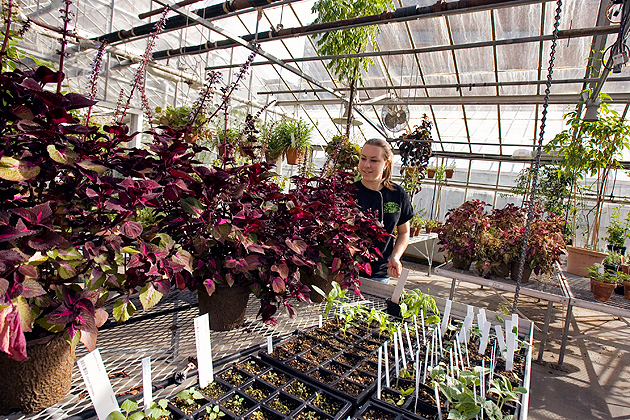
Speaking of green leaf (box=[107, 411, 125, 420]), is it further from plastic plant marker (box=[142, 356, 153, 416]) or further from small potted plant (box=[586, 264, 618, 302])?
small potted plant (box=[586, 264, 618, 302])

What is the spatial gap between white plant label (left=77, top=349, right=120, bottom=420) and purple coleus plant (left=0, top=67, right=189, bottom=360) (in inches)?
2.2

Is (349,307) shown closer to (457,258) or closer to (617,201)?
(457,258)

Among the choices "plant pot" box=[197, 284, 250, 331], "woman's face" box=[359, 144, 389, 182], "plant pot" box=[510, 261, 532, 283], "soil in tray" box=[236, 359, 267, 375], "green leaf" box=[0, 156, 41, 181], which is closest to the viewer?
"green leaf" box=[0, 156, 41, 181]

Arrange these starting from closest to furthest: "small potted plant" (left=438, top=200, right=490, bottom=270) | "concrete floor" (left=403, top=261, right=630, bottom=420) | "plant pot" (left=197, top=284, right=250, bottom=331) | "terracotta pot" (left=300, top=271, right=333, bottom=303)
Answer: "plant pot" (left=197, top=284, right=250, bottom=331), "terracotta pot" (left=300, top=271, right=333, bottom=303), "concrete floor" (left=403, top=261, right=630, bottom=420), "small potted plant" (left=438, top=200, right=490, bottom=270)

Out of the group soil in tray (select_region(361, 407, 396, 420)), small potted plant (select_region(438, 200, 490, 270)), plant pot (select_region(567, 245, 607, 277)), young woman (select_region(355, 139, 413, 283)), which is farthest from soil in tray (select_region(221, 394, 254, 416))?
plant pot (select_region(567, 245, 607, 277))

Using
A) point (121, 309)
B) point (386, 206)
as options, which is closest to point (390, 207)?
point (386, 206)

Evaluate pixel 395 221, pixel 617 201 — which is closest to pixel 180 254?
pixel 395 221

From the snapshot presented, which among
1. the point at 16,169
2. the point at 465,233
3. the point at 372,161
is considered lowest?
the point at 465,233

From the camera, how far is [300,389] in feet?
2.92

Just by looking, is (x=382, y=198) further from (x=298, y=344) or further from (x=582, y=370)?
(x=582, y=370)

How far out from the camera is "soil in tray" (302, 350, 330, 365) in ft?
3.39

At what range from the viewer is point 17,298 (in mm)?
605

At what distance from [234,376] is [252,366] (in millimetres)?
63

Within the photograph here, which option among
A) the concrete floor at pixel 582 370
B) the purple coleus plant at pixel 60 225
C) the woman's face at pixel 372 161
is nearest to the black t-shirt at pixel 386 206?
the woman's face at pixel 372 161
